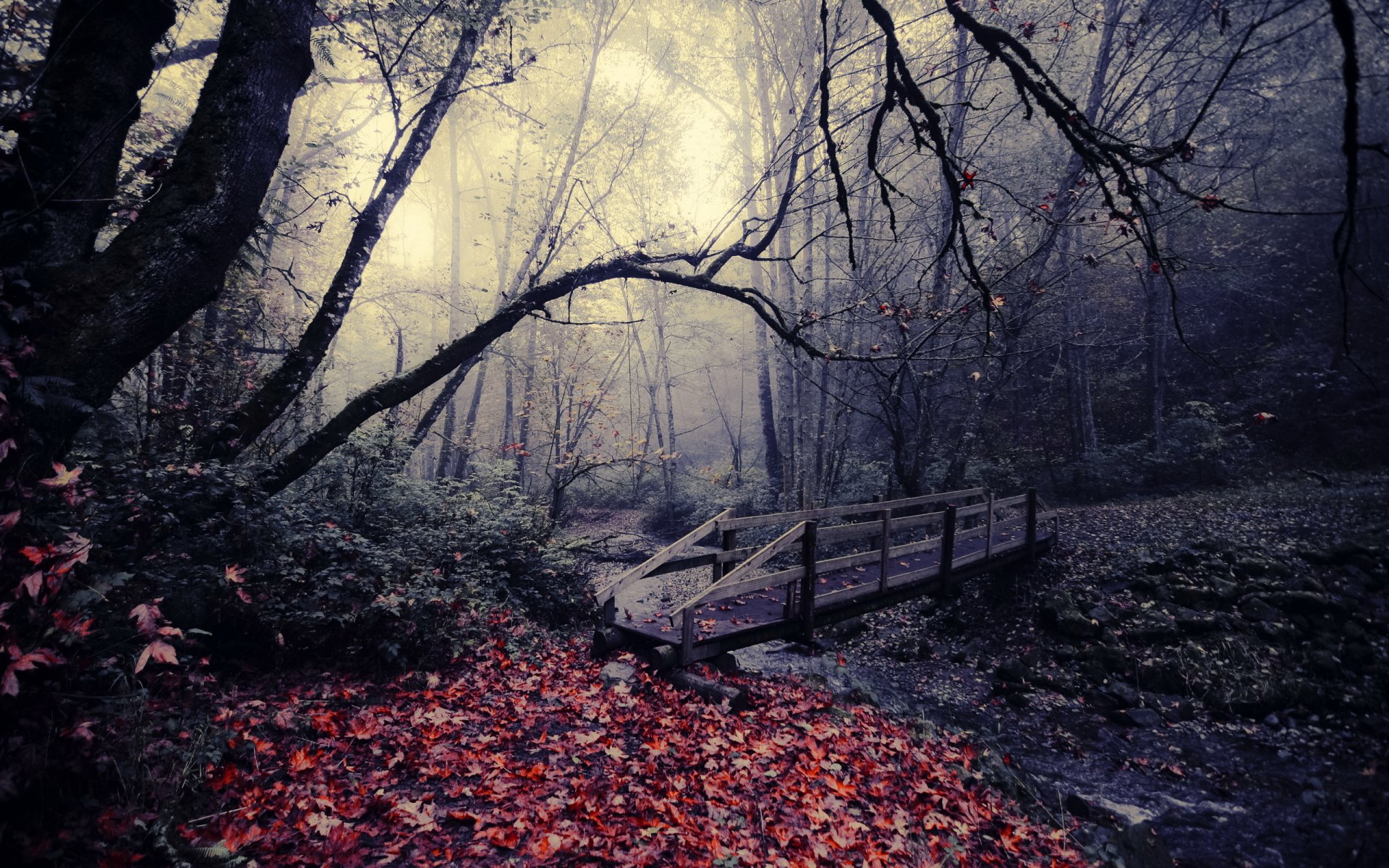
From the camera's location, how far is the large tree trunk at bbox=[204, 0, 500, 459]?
570 centimetres

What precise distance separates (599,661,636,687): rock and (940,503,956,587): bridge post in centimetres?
489

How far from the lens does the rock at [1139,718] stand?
6.96 m

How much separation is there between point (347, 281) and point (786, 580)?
19.7 ft

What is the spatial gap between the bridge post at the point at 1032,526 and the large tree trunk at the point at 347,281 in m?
11.0

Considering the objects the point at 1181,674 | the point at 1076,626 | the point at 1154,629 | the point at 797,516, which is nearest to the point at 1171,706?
the point at 1181,674

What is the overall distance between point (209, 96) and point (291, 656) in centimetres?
455

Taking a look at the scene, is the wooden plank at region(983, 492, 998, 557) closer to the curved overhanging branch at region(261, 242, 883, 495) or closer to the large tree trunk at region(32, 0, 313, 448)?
the curved overhanging branch at region(261, 242, 883, 495)

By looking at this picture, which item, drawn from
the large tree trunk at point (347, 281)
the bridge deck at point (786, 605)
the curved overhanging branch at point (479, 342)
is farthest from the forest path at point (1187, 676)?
the large tree trunk at point (347, 281)

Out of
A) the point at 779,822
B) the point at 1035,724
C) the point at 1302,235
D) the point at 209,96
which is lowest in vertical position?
the point at 1035,724

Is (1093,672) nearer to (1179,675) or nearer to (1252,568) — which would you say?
(1179,675)

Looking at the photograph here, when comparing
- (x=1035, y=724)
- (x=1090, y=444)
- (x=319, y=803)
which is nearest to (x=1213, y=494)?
(x=1090, y=444)

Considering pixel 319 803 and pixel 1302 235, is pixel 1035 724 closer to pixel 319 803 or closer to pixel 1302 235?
pixel 319 803

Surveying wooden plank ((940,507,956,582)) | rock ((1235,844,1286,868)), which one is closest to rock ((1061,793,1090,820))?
rock ((1235,844,1286,868))

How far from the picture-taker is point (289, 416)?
823 cm
